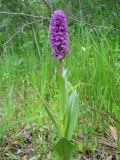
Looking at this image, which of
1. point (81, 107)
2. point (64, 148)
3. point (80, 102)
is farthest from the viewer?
point (80, 102)

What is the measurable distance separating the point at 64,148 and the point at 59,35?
1.90 ft

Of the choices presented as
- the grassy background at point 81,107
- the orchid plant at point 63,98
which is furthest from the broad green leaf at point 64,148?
the grassy background at point 81,107

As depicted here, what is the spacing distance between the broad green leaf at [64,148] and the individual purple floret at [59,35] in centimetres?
44

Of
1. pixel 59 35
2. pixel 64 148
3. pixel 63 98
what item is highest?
pixel 59 35

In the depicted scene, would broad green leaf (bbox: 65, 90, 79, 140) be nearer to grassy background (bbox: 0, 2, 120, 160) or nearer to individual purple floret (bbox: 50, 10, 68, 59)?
grassy background (bbox: 0, 2, 120, 160)

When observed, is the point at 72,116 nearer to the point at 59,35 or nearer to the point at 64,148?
the point at 64,148

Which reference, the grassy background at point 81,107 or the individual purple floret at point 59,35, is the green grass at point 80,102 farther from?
the individual purple floret at point 59,35

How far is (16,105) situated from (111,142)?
0.93m

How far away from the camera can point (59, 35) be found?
1959mm

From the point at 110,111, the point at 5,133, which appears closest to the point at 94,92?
the point at 110,111

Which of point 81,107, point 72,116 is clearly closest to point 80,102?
point 81,107

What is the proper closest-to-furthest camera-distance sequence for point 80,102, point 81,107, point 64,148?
point 64,148
point 81,107
point 80,102

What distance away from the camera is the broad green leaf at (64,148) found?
190cm

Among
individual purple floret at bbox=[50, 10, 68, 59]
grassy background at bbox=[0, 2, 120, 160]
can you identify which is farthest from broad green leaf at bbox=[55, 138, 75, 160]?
individual purple floret at bbox=[50, 10, 68, 59]
